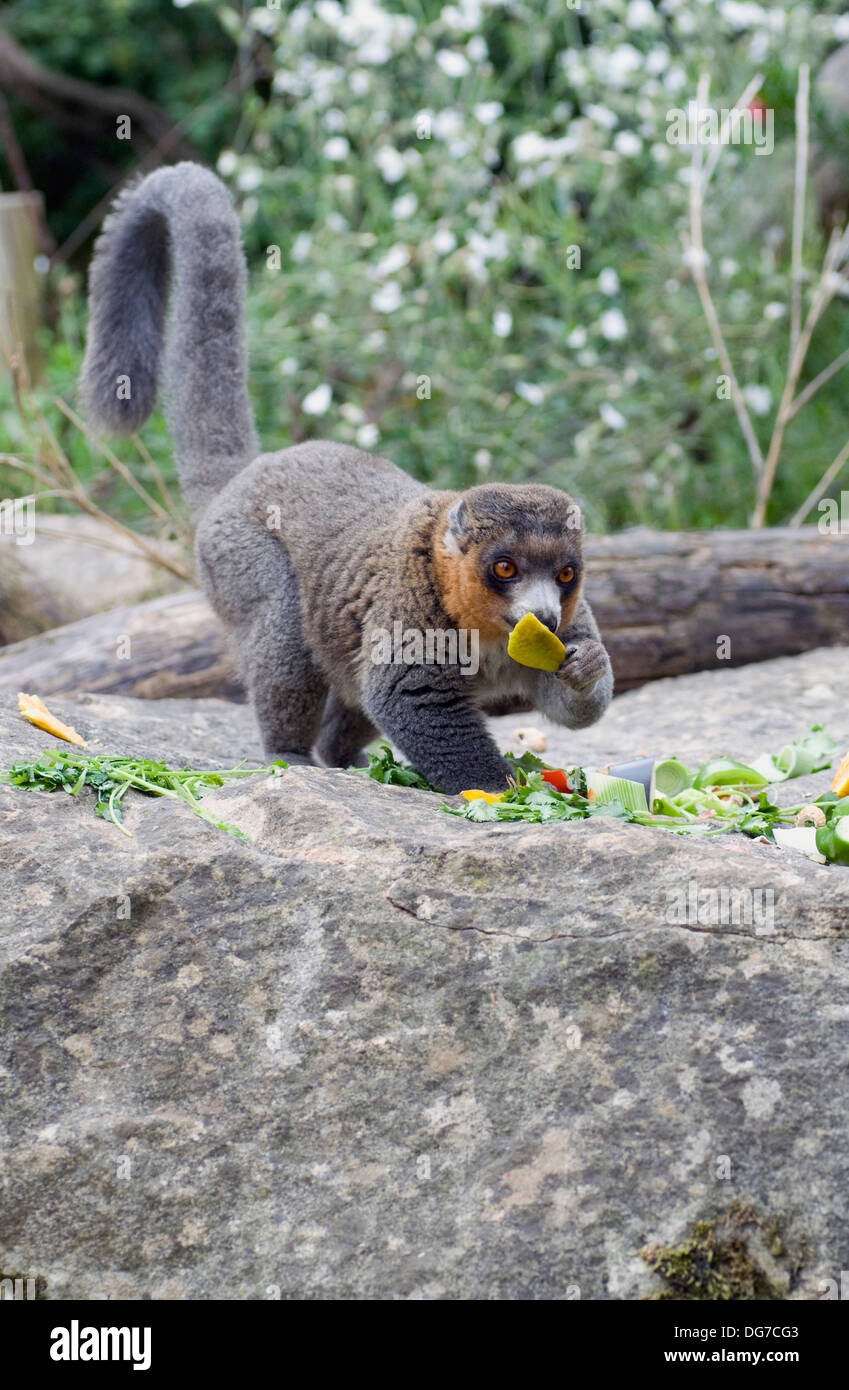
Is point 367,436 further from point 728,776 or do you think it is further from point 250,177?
point 728,776

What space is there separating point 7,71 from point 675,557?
36.6 ft

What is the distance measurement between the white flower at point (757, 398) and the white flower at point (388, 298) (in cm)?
277

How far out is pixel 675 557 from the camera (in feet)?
23.7

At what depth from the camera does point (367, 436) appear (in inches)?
376

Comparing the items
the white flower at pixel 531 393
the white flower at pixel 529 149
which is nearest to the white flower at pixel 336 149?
the white flower at pixel 529 149

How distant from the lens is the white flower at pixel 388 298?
9.58 metres

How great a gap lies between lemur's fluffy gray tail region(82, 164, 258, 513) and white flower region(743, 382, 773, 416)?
207 inches

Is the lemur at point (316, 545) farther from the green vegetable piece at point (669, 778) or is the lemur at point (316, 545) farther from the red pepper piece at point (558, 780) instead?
the green vegetable piece at point (669, 778)

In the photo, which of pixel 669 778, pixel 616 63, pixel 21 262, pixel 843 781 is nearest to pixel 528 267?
pixel 616 63

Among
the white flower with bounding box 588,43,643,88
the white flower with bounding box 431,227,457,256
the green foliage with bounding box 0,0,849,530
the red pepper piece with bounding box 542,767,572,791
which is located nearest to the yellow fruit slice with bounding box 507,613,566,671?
the red pepper piece with bounding box 542,767,572,791

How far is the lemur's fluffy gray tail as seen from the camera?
5.87m

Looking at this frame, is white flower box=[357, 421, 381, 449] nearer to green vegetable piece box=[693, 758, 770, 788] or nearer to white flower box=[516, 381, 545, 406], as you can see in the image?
white flower box=[516, 381, 545, 406]

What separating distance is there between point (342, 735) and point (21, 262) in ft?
24.9

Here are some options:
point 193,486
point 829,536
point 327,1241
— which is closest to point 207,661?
point 193,486
